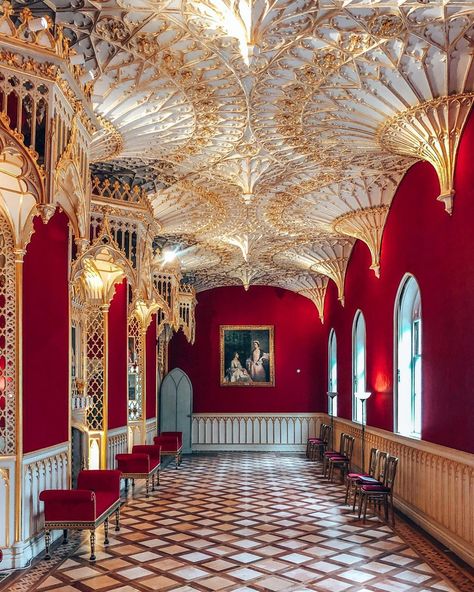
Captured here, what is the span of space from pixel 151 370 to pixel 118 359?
13.6 feet

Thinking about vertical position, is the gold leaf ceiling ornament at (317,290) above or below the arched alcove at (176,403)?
above

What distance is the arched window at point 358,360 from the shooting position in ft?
50.1

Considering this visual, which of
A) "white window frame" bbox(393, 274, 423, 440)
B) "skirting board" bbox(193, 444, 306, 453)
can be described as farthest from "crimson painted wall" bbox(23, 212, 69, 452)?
"skirting board" bbox(193, 444, 306, 453)

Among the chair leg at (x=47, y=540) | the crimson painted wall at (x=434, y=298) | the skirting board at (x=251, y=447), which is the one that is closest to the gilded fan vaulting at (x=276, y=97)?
the crimson painted wall at (x=434, y=298)

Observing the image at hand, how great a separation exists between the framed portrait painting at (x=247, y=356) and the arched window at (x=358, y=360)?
20.9 feet

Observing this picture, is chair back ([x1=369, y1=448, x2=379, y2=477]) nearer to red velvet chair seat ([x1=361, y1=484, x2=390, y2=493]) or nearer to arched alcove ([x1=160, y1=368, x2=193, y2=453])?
red velvet chair seat ([x1=361, y1=484, x2=390, y2=493])

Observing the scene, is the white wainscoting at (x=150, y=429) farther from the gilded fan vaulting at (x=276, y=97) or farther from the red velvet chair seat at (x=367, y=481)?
the red velvet chair seat at (x=367, y=481)

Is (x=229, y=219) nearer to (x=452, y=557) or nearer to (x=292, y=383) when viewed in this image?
(x=452, y=557)

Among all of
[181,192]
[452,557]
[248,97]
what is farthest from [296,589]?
[181,192]

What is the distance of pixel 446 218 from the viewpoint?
8508 mm

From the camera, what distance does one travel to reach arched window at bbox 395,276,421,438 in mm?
10648

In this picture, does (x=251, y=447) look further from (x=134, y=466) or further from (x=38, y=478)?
(x=38, y=478)

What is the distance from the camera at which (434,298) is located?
8.97 metres

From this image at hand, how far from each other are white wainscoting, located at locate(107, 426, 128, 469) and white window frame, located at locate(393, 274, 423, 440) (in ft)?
17.7
